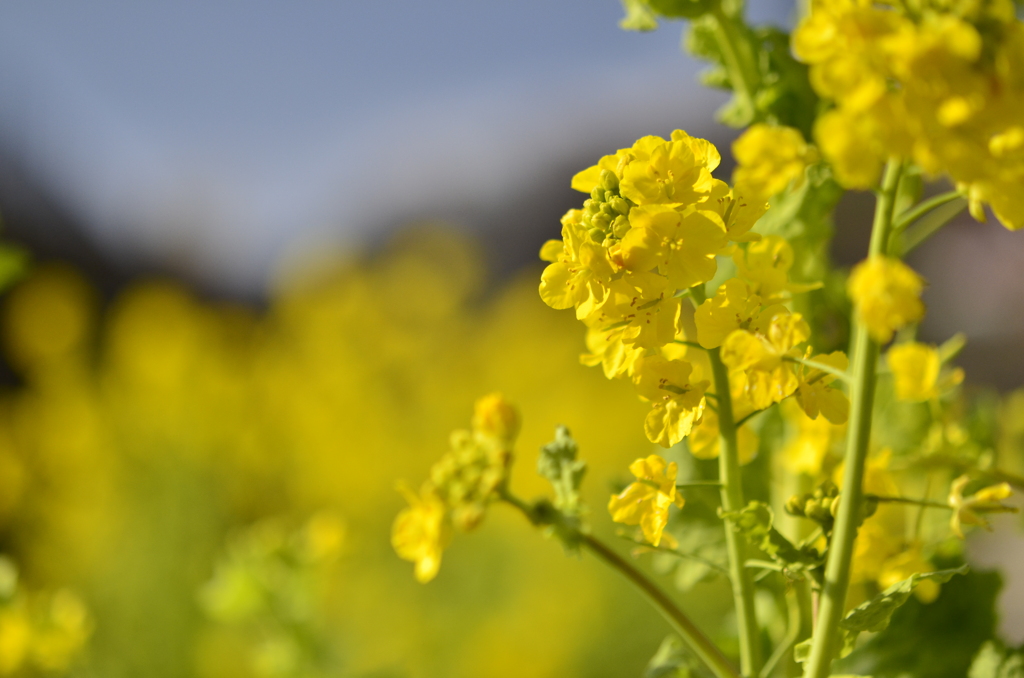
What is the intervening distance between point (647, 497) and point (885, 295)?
198mm

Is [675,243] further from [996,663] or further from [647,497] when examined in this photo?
[996,663]

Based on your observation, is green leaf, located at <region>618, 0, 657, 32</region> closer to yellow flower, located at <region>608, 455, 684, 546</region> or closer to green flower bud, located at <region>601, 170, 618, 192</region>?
green flower bud, located at <region>601, 170, 618, 192</region>

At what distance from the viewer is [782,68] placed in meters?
0.61

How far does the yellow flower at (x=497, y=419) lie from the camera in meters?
0.50

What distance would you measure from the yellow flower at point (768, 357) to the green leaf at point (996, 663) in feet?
1.02

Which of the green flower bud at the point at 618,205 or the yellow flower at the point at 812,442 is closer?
the green flower bud at the point at 618,205

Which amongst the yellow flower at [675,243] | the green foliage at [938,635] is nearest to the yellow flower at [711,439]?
the yellow flower at [675,243]

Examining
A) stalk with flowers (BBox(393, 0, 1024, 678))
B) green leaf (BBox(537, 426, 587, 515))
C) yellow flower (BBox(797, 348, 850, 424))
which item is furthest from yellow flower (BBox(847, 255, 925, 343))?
green leaf (BBox(537, 426, 587, 515))

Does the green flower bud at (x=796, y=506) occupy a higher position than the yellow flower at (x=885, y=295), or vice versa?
the yellow flower at (x=885, y=295)

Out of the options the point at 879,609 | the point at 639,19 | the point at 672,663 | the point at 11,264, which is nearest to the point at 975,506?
the point at 879,609

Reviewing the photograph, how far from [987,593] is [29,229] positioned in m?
6.29

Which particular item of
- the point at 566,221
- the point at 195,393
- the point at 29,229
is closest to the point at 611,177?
the point at 566,221

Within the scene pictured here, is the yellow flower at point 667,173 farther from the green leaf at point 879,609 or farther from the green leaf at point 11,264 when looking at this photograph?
the green leaf at point 11,264

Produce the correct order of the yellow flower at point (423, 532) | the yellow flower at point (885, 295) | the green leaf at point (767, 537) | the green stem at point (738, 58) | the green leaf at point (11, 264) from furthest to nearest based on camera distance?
the green leaf at point (11, 264), the green stem at point (738, 58), the yellow flower at point (423, 532), the green leaf at point (767, 537), the yellow flower at point (885, 295)
